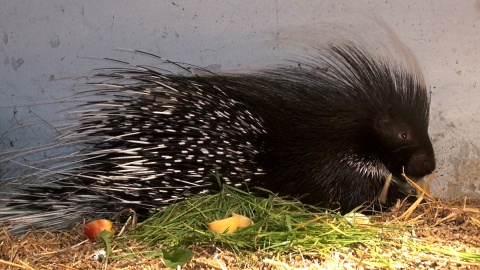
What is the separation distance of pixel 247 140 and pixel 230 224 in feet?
1.42

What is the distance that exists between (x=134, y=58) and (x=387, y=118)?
1055 mm

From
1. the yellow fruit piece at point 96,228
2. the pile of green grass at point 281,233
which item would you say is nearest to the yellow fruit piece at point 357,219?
the pile of green grass at point 281,233

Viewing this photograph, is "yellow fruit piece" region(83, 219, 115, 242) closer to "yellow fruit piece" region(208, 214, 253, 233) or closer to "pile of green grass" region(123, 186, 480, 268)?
"pile of green grass" region(123, 186, 480, 268)

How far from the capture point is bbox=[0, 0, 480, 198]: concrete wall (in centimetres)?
275

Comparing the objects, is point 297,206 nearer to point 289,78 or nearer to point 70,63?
point 289,78

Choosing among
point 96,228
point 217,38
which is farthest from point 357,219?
point 217,38

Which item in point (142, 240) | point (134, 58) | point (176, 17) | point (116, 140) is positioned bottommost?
point (142, 240)

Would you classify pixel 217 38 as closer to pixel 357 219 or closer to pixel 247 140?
pixel 247 140

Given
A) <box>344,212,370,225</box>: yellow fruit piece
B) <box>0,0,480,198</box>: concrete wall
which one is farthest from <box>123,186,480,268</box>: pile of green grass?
<box>0,0,480,198</box>: concrete wall

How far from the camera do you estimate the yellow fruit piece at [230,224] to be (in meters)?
2.01

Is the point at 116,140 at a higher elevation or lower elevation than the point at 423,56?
lower

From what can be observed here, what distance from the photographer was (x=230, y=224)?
6.64 feet

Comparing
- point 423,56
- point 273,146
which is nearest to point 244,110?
point 273,146

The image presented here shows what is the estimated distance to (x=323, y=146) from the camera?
2480mm
